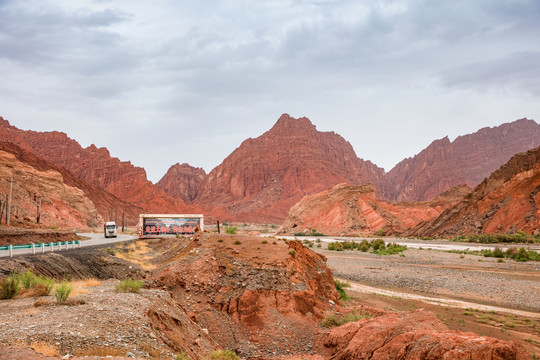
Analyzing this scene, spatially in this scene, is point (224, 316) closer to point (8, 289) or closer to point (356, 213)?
point (8, 289)

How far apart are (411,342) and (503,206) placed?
66057 mm

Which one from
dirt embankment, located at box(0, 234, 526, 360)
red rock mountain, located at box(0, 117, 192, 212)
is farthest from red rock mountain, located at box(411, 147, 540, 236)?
red rock mountain, located at box(0, 117, 192, 212)

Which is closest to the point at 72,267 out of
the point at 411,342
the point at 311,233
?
the point at 411,342

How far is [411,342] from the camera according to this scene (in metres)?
10.1

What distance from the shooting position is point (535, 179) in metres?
64.4

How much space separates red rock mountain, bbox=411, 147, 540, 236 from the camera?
61.1 m

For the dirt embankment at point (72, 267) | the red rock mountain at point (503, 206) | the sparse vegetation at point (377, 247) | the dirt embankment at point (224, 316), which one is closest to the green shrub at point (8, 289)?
the dirt embankment at point (224, 316)

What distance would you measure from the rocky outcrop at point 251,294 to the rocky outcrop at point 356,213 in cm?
7668

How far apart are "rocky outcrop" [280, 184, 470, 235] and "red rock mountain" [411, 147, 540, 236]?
1545cm

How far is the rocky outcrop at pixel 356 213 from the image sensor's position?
97250 millimetres

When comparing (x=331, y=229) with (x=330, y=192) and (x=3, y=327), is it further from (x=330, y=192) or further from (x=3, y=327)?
(x=3, y=327)

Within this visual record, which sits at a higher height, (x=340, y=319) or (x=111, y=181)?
(x=111, y=181)

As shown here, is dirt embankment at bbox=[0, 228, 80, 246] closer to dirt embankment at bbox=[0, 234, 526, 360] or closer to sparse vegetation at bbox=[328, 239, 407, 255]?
dirt embankment at bbox=[0, 234, 526, 360]

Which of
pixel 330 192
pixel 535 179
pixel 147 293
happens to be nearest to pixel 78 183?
pixel 330 192
